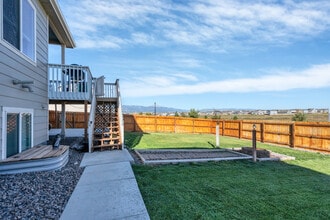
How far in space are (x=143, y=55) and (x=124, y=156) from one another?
A: 13460mm

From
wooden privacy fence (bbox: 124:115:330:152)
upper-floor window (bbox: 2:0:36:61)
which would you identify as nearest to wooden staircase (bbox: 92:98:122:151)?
upper-floor window (bbox: 2:0:36:61)

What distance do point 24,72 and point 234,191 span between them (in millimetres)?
5542

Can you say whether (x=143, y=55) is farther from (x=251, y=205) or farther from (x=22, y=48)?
(x=251, y=205)

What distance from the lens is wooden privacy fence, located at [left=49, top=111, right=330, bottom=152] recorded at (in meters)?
10.0

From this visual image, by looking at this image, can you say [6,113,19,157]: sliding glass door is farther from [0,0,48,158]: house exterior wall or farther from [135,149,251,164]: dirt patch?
[135,149,251,164]: dirt patch

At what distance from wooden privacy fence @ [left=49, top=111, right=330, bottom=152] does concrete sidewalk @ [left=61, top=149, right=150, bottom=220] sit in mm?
8822

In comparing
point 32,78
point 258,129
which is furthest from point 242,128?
point 32,78

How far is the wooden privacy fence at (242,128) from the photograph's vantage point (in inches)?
395

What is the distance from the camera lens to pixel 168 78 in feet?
82.2

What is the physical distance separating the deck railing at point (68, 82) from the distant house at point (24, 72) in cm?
26

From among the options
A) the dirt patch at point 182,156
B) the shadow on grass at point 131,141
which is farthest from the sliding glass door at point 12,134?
the shadow on grass at point 131,141

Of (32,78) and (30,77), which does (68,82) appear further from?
(30,77)

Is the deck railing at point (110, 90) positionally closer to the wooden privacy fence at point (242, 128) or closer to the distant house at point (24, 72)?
the distant house at point (24, 72)

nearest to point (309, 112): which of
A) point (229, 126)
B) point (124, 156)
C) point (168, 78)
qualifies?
point (229, 126)
